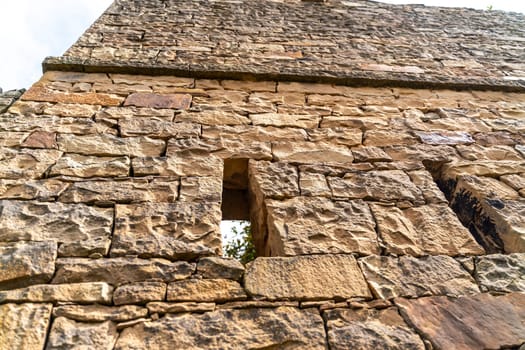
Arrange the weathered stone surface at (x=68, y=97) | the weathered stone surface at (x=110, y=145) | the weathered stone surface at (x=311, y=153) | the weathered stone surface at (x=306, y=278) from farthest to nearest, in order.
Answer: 1. the weathered stone surface at (x=68, y=97)
2. the weathered stone surface at (x=311, y=153)
3. the weathered stone surface at (x=110, y=145)
4. the weathered stone surface at (x=306, y=278)

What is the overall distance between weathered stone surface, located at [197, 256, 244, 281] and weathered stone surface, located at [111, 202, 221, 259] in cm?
5

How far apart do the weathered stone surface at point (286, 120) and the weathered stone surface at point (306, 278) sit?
3.66 feet

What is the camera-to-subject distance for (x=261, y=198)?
6.29ft

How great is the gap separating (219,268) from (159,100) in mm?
1518

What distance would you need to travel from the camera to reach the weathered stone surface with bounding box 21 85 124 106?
2443 mm

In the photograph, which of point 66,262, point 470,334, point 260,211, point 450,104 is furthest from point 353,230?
point 450,104

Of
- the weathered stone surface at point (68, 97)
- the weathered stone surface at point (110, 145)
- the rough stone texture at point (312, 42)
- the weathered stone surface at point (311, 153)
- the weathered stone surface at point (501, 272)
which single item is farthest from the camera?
the rough stone texture at point (312, 42)

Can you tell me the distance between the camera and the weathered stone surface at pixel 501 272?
5.11 feet

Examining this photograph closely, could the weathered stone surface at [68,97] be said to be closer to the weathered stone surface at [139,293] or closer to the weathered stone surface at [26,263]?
the weathered stone surface at [26,263]

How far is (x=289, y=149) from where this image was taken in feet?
7.32

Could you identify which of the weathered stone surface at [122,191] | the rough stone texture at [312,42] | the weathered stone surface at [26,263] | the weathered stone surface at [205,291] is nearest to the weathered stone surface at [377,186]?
the weathered stone surface at [205,291]

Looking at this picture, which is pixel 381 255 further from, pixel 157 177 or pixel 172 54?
pixel 172 54

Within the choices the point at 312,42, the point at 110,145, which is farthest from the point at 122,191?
the point at 312,42

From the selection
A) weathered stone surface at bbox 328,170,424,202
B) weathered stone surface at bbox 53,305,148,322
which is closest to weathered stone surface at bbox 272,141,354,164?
weathered stone surface at bbox 328,170,424,202
